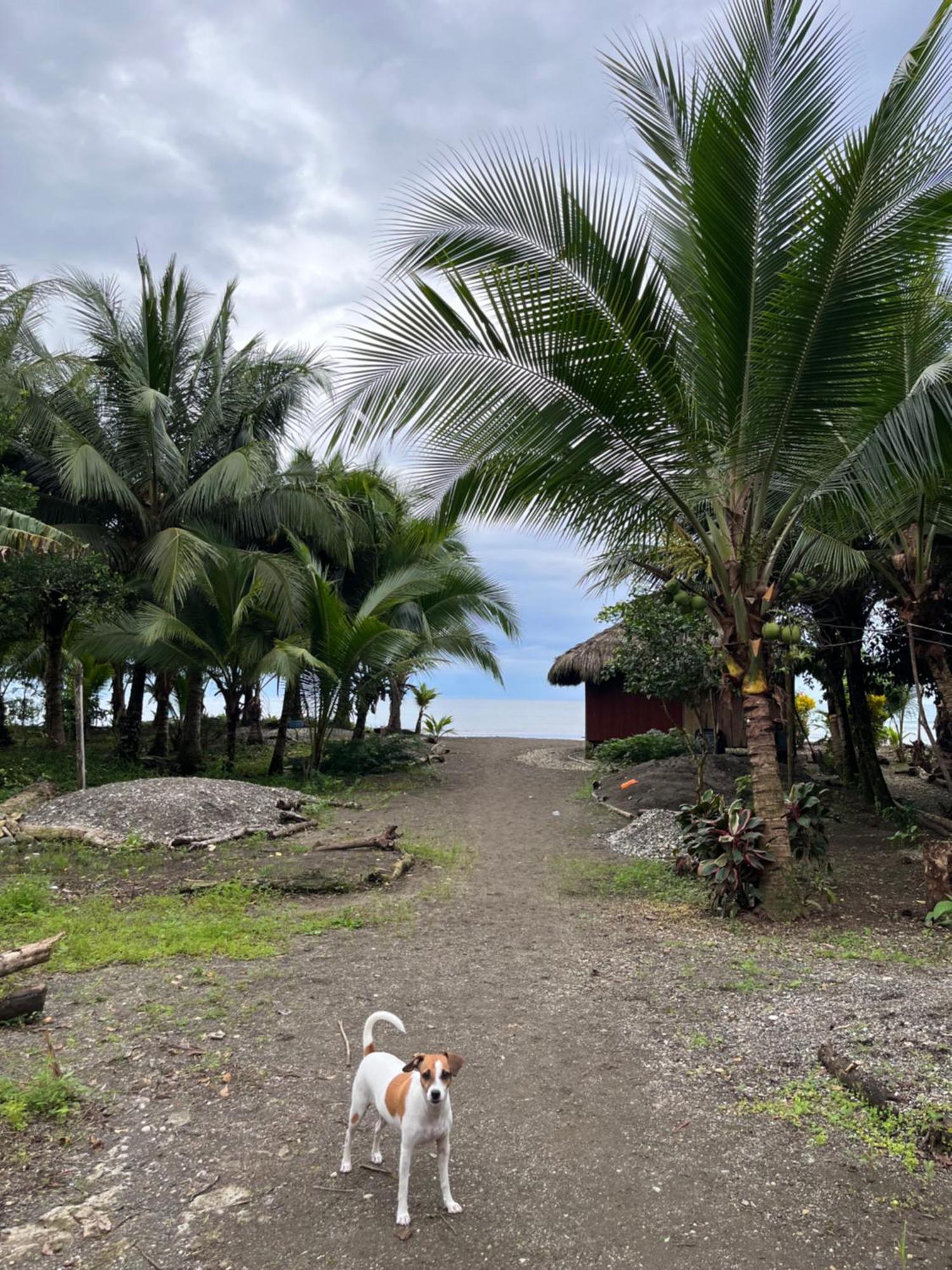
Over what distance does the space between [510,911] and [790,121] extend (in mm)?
6077

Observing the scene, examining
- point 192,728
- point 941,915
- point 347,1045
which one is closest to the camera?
point 347,1045

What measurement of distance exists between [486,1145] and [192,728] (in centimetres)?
1315

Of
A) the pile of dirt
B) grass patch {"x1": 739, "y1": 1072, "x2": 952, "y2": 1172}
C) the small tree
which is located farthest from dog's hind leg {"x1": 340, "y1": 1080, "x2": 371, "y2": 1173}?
the small tree

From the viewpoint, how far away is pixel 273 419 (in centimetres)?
1745

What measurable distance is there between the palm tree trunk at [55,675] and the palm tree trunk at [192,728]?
225 cm

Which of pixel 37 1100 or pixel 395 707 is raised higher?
pixel 395 707

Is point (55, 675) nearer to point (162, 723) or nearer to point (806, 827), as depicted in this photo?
point (162, 723)

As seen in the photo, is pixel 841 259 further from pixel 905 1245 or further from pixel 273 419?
pixel 273 419

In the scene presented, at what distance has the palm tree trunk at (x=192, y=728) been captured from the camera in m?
15.2

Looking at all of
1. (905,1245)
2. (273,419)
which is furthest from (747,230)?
(273,419)

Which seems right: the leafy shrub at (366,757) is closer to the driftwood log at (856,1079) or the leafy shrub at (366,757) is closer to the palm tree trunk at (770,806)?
the palm tree trunk at (770,806)

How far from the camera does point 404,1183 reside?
2.74 metres

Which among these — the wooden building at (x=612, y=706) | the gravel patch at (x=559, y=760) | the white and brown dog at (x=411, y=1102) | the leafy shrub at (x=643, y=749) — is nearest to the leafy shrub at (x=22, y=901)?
the white and brown dog at (x=411, y=1102)

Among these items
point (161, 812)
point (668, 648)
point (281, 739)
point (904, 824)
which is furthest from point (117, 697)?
point (904, 824)
